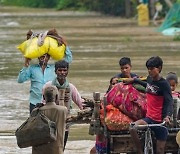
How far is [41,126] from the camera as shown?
859 centimetres

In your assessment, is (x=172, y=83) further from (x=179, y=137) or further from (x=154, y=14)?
(x=154, y=14)

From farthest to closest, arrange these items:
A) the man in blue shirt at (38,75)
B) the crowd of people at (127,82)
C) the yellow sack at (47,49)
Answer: the man in blue shirt at (38,75), the yellow sack at (47,49), the crowd of people at (127,82)

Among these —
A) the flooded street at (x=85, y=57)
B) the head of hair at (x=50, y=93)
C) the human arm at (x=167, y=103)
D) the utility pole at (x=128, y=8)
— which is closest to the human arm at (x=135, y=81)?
the human arm at (x=167, y=103)

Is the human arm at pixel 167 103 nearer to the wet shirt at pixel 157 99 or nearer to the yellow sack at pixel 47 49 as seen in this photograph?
the wet shirt at pixel 157 99

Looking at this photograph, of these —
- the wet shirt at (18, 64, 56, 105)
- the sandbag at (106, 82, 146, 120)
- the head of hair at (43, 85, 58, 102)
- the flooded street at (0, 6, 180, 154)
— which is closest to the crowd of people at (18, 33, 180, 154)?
the head of hair at (43, 85, 58, 102)

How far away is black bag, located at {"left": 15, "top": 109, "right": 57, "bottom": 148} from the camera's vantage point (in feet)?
28.2

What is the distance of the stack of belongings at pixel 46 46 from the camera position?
11.1 metres

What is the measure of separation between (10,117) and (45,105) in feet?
20.5

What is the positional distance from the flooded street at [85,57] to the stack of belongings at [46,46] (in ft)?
4.90

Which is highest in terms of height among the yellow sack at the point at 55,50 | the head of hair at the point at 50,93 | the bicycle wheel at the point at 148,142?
the yellow sack at the point at 55,50

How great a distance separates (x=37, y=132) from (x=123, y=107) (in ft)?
4.08

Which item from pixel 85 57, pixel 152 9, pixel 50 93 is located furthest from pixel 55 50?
pixel 152 9

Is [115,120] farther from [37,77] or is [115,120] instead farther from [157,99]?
[37,77]

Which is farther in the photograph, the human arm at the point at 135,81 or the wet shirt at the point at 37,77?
the wet shirt at the point at 37,77
